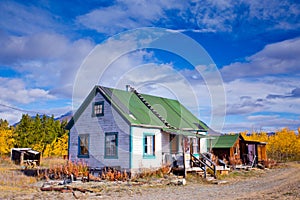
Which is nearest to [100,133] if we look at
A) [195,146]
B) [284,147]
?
[195,146]

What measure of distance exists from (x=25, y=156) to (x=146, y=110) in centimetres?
1823

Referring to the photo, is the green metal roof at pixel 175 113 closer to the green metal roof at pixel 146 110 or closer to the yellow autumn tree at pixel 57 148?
the green metal roof at pixel 146 110

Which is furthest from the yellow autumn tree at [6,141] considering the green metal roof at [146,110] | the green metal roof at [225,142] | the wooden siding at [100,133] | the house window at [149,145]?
the house window at [149,145]

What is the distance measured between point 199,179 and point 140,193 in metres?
7.34

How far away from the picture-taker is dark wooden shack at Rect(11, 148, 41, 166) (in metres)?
33.4

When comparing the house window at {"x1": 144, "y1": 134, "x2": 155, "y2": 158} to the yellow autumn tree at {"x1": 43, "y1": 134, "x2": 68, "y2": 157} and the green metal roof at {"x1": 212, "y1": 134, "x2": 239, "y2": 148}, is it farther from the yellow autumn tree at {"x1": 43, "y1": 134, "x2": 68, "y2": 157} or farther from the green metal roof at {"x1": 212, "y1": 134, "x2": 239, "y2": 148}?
the yellow autumn tree at {"x1": 43, "y1": 134, "x2": 68, "y2": 157}

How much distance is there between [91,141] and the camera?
2383 centimetres

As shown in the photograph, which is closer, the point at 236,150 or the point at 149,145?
the point at 149,145

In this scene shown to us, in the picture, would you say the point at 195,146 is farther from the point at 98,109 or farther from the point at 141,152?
the point at 98,109

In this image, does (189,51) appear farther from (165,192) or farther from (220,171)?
(165,192)

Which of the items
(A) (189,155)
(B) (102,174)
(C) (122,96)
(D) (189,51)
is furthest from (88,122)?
(D) (189,51)

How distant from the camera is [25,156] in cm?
3656

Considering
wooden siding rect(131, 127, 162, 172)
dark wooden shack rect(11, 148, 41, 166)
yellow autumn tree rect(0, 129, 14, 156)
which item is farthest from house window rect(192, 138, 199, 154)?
yellow autumn tree rect(0, 129, 14, 156)

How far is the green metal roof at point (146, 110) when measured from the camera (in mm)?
22953
